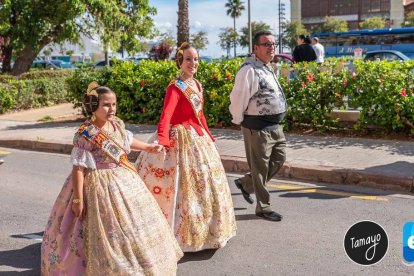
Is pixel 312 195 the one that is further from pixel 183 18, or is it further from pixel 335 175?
pixel 183 18

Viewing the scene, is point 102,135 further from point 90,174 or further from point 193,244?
point 193,244

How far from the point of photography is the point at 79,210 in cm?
359

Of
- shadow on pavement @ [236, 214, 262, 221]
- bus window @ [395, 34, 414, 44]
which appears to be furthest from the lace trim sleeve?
bus window @ [395, 34, 414, 44]

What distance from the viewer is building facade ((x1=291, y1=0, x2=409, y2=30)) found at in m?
95.9

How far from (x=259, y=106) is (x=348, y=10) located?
102 m

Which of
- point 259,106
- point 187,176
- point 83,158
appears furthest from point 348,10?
point 83,158

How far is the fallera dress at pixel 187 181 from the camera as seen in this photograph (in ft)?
14.8

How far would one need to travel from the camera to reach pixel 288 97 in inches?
392

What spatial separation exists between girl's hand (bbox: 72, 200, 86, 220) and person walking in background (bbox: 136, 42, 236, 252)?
3.33 feet

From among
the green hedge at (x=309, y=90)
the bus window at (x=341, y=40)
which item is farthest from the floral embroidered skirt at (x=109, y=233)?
the bus window at (x=341, y=40)

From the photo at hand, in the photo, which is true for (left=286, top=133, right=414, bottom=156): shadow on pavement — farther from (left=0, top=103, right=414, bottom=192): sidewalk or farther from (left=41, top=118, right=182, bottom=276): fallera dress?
(left=41, top=118, right=182, bottom=276): fallera dress

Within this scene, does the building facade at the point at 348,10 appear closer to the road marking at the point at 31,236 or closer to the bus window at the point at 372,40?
the bus window at the point at 372,40

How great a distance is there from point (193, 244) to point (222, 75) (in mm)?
6432

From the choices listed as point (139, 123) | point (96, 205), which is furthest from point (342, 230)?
point (139, 123)
